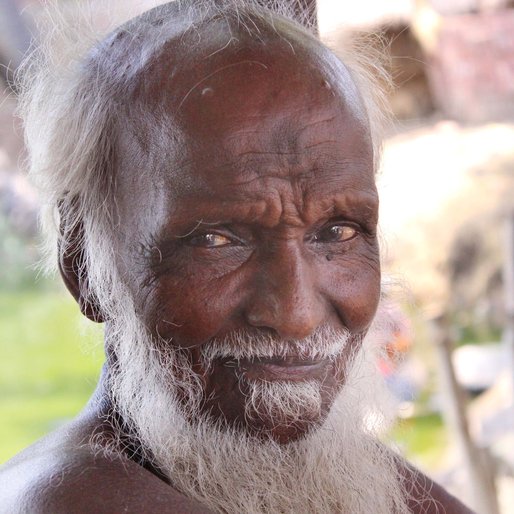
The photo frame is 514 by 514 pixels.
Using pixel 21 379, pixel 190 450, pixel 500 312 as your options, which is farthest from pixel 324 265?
pixel 500 312

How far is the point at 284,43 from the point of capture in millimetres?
2078

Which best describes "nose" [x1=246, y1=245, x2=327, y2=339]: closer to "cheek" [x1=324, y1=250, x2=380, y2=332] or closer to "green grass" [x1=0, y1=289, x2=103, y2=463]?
"cheek" [x1=324, y1=250, x2=380, y2=332]

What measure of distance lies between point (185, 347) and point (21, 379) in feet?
28.7

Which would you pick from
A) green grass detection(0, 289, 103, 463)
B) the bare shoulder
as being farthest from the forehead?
green grass detection(0, 289, 103, 463)

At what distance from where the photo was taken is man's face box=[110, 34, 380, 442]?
6.26 feet

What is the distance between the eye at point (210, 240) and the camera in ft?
6.41

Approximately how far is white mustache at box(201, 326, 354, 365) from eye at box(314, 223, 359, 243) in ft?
0.65

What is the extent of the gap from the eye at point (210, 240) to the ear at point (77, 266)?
37 centimetres

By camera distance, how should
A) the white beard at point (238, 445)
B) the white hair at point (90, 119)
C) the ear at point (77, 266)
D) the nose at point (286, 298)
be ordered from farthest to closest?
the ear at point (77, 266)
the white hair at point (90, 119)
the white beard at point (238, 445)
the nose at point (286, 298)

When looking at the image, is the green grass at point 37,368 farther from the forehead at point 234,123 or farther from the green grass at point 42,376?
the forehead at point 234,123

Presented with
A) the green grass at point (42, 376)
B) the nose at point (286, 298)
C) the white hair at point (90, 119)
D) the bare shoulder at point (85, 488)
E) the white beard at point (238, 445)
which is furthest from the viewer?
the green grass at point (42, 376)

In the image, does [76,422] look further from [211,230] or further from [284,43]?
[284,43]

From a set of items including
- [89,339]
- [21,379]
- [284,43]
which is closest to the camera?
[284,43]

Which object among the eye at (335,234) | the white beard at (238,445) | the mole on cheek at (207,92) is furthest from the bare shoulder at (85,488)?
the mole on cheek at (207,92)
